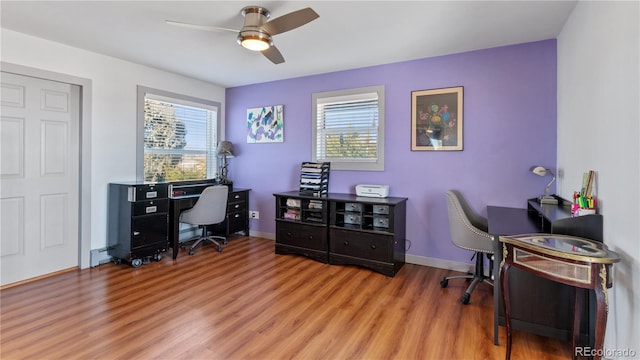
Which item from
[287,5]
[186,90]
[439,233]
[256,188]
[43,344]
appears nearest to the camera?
[43,344]

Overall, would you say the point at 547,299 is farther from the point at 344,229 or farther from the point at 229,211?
the point at 229,211

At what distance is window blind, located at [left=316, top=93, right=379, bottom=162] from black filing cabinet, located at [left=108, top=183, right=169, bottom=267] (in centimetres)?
206

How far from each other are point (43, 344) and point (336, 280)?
7.27 ft

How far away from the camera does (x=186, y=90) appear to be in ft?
14.4

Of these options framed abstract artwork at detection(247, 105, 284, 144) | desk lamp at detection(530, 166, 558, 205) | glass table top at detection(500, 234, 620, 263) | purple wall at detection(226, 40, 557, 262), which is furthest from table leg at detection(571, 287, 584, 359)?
framed abstract artwork at detection(247, 105, 284, 144)

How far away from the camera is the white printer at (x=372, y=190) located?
355cm

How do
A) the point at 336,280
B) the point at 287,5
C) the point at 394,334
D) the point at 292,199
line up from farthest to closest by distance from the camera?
the point at 292,199 < the point at 336,280 < the point at 287,5 < the point at 394,334

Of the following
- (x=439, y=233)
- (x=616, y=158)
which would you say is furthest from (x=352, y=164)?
(x=616, y=158)

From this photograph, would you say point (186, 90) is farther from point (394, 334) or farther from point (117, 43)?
point (394, 334)

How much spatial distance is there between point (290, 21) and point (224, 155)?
2.98 meters

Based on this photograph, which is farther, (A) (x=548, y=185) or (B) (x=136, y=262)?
(B) (x=136, y=262)

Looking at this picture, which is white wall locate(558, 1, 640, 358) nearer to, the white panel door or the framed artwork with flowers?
the framed artwork with flowers

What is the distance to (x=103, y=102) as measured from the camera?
3473 millimetres

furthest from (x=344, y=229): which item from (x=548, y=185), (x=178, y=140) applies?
(x=178, y=140)
